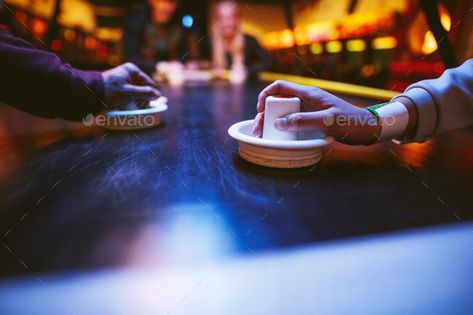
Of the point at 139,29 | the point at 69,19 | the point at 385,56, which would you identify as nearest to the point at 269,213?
the point at 139,29

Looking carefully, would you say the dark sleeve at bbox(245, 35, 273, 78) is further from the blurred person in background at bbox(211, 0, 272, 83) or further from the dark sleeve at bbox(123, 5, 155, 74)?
the dark sleeve at bbox(123, 5, 155, 74)

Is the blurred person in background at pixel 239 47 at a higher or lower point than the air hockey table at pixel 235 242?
higher

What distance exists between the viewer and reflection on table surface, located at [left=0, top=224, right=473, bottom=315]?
12.1 inches

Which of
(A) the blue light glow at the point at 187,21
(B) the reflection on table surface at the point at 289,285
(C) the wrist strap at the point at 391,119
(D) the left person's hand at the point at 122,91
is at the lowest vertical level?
(B) the reflection on table surface at the point at 289,285

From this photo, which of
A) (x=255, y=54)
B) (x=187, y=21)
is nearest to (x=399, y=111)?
(x=255, y=54)

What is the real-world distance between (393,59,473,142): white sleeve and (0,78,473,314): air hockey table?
0.50 feet

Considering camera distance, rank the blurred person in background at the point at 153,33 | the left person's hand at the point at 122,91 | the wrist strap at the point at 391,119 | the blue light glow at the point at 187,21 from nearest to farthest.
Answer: the wrist strap at the point at 391,119
the left person's hand at the point at 122,91
the blurred person in background at the point at 153,33
the blue light glow at the point at 187,21

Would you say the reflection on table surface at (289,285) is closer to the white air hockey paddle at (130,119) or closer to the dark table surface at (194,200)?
the dark table surface at (194,200)

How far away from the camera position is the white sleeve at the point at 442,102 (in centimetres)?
63

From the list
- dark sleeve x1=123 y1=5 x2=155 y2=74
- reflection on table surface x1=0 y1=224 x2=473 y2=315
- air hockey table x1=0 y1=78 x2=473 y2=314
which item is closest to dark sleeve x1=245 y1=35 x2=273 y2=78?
dark sleeve x1=123 y1=5 x2=155 y2=74

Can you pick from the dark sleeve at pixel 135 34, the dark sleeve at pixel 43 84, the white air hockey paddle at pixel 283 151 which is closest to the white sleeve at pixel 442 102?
the white air hockey paddle at pixel 283 151

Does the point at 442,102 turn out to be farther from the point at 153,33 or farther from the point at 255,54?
the point at 153,33

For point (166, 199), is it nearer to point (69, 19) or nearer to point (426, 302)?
point (426, 302)

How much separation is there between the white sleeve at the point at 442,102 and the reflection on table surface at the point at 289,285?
36 cm
